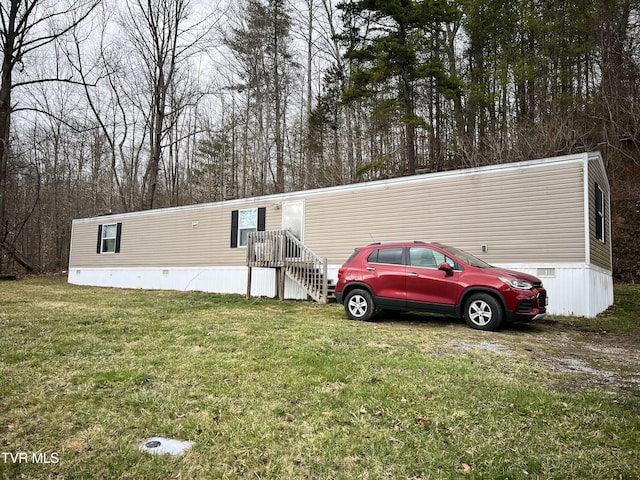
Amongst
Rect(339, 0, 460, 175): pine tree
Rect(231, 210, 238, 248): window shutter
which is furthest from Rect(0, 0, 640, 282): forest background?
Rect(231, 210, 238, 248): window shutter

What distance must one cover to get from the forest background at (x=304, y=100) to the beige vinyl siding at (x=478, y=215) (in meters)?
1.53

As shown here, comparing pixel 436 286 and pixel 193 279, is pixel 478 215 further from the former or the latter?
pixel 193 279

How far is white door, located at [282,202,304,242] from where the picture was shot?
1220 centimetres

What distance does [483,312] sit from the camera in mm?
6645

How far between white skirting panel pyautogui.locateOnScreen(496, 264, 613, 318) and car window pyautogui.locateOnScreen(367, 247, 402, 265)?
3.01m

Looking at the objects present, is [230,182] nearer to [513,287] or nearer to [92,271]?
[92,271]

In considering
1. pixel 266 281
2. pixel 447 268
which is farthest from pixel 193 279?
pixel 447 268

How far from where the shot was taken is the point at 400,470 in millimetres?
2141

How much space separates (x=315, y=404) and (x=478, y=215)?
7524 millimetres

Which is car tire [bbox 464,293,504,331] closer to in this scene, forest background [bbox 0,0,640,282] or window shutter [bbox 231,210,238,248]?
forest background [bbox 0,0,640,282]

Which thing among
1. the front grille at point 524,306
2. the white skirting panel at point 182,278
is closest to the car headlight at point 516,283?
the front grille at point 524,306

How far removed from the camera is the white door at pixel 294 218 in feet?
40.0

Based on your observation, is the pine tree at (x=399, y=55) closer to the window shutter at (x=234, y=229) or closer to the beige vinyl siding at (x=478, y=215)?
the beige vinyl siding at (x=478, y=215)

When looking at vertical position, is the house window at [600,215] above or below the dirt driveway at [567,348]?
above
